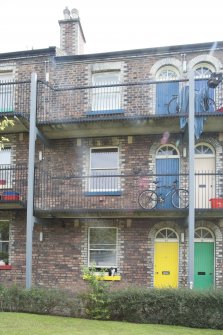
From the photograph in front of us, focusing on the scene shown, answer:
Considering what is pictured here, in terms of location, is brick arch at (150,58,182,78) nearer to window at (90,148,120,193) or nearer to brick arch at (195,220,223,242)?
window at (90,148,120,193)

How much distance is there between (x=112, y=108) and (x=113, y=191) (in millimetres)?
2932

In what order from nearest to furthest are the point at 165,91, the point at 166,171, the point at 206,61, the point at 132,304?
the point at 132,304 < the point at 166,171 < the point at 206,61 < the point at 165,91

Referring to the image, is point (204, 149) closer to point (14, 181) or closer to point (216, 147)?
point (216, 147)

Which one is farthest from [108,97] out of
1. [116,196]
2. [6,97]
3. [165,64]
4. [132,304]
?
[132,304]

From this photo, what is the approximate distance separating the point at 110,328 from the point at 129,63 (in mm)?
9829

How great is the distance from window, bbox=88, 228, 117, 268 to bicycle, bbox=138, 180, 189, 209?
67.6 inches

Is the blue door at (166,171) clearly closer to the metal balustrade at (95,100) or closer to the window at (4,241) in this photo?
the metal balustrade at (95,100)

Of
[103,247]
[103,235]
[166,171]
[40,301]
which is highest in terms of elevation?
[166,171]

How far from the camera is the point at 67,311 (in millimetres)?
12852

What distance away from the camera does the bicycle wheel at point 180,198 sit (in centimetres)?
1600

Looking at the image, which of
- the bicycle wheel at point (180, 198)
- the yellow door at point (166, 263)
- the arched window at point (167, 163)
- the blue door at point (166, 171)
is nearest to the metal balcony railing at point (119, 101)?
the arched window at point (167, 163)

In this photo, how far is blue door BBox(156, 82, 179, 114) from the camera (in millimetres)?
17031

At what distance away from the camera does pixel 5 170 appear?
1764 centimetres

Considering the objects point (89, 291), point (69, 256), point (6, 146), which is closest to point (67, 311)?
point (89, 291)
